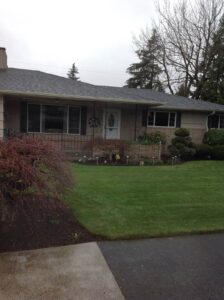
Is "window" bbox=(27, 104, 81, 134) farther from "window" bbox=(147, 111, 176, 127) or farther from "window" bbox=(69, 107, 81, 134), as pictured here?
"window" bbox=(147, 111, 176, 127)

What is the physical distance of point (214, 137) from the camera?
633 inches

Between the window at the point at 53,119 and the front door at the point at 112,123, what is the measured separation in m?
1.60

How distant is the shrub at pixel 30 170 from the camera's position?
388cm

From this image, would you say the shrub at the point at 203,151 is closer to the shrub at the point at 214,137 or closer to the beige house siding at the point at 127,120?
the shrub at the point at 214,137

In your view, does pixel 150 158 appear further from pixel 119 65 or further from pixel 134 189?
pixel 119 65

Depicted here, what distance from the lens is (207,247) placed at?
4.42m

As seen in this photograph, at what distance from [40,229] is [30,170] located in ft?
4.07

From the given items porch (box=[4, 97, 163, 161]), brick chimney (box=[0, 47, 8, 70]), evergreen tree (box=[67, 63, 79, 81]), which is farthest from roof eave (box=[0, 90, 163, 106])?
evergreen tree (box=[67, 63, 79, 81])

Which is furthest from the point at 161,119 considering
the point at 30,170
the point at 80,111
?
the point at 30,170

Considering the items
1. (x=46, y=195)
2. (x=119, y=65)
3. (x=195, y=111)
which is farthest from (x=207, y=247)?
(x=119, y=65)

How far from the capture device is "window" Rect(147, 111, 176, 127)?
53.8ft

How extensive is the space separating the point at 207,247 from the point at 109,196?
285 centimetres

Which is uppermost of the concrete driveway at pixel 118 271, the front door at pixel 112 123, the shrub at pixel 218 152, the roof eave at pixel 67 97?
the roof eave at pixel 67 97

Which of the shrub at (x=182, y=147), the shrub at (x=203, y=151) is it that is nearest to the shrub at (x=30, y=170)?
the shrub at (x=182, y=147)
